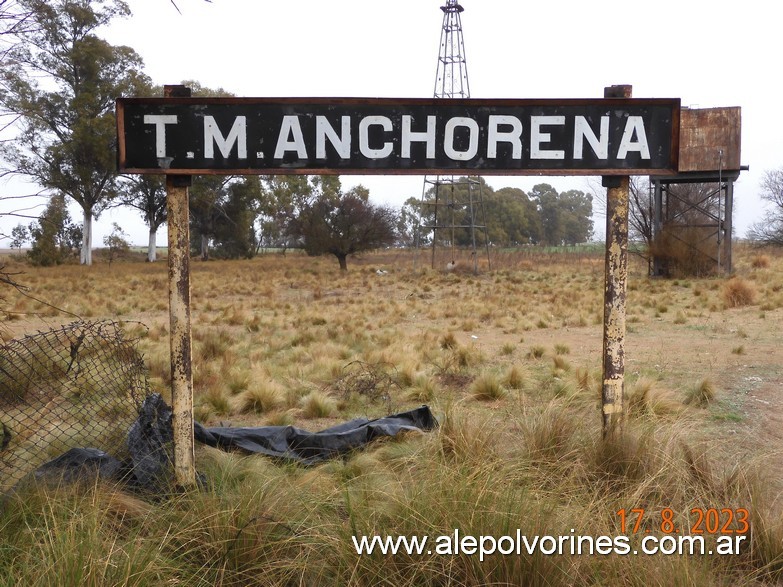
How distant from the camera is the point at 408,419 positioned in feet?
18.4

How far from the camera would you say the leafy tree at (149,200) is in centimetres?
4405

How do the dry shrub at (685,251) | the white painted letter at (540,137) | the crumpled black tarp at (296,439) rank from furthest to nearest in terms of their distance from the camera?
the dry shrub at (685,251), the crumpled black tarp at (296,439), the white painted letter at (540,137)

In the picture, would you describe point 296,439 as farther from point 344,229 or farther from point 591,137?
point 344,229

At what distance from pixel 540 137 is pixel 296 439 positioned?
9.33ft

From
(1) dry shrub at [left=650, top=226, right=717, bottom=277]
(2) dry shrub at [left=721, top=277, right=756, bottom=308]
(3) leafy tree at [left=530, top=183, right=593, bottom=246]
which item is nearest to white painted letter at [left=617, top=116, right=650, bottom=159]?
(2) dry shrub at [left=721, top=277, right=756, bottom=308]

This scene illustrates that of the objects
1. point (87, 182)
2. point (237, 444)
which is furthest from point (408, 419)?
point (87, 182)

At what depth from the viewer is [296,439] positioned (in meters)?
5.07

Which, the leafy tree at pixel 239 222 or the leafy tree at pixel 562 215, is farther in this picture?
the leafy tree at pixel 562 215

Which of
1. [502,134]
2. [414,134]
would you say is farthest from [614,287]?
[414,134]

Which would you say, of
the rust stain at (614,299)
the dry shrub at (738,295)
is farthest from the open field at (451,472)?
the dry shrub at (738,295)

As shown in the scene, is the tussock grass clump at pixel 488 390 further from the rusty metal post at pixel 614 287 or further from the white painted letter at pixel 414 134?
the white painted letter at pixel 414 134

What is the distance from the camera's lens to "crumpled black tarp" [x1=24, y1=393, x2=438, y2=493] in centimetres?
394
